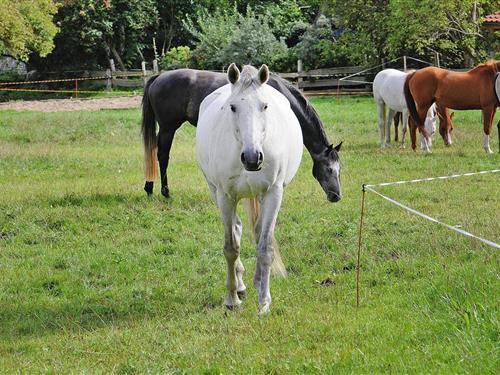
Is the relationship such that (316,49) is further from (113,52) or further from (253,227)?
(253,227)

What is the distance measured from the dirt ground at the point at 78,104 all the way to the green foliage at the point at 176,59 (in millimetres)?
4391

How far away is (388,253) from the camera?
727 centimetres

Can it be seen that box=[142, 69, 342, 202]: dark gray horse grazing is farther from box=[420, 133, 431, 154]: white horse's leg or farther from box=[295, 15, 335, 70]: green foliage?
box=[295, 15, 335, 70]: green foliage

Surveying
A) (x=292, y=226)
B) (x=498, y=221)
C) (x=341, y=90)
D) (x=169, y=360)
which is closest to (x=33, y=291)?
(x=169, y=360)

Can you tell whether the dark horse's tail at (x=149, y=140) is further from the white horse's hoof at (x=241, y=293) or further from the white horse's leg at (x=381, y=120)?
the white horse's leg at (x=381, y=120)

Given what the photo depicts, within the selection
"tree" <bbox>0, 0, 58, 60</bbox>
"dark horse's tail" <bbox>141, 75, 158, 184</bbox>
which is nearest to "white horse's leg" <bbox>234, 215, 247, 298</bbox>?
"dark horse's tail" <bbox>141, 75, 158, 184</bbox>

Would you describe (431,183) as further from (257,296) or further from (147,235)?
(257,296)

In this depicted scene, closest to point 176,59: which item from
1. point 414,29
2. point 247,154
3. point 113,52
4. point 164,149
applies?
point 113,52

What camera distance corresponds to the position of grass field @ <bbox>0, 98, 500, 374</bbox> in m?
4.63

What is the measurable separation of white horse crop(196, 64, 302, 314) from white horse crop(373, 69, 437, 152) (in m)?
10.3

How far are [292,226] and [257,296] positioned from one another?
255cm

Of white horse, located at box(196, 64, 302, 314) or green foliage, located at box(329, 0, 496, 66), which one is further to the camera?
green foliage, located at box(329, 0, 496, 66)

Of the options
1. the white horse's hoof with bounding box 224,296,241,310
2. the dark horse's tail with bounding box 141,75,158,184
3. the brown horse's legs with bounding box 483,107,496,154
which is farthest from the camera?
the brown horse's legs with bounding box 483,107,496,154

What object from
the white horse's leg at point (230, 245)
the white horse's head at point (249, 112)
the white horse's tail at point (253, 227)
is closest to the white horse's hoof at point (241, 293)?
the white horse's leg at point (230, 245)
